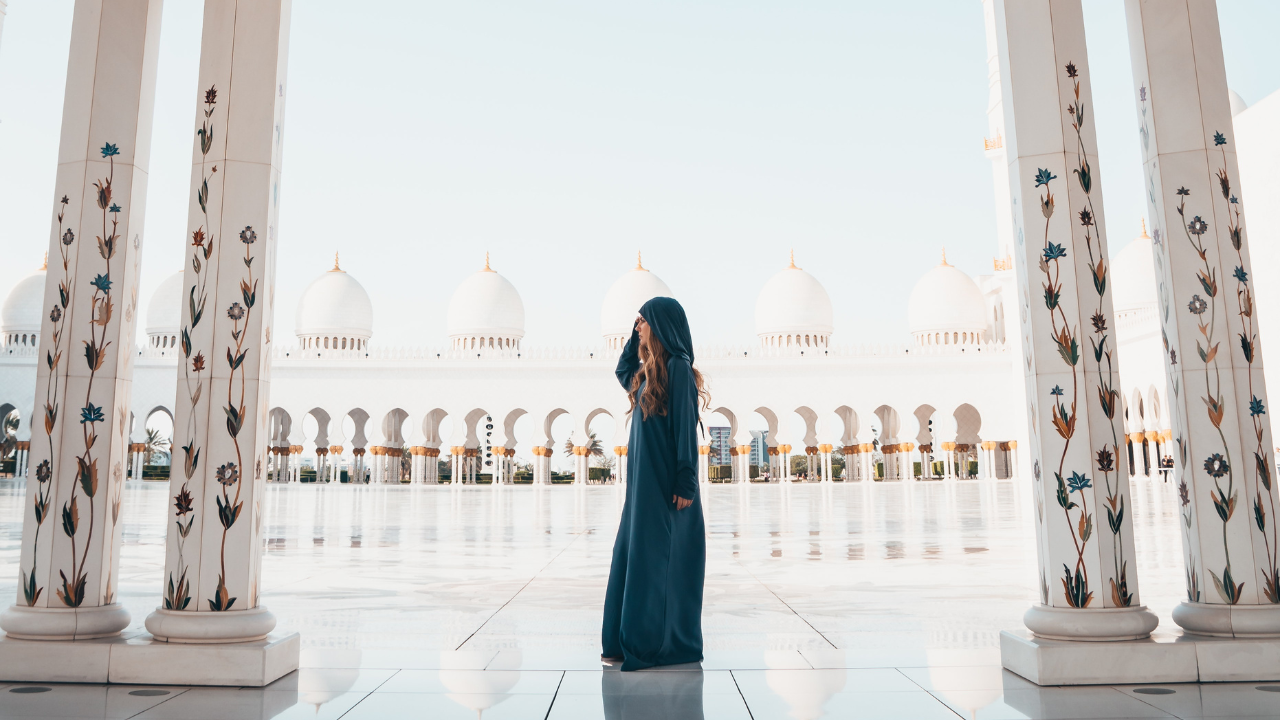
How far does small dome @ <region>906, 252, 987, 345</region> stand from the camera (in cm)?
2723

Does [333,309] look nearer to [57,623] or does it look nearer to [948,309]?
[948,309]

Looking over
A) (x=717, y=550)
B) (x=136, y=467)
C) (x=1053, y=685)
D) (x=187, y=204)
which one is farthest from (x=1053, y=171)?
(x=136, y=467)

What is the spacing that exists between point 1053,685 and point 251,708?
198 cm

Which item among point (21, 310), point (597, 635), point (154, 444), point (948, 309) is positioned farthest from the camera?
point (154, 444)

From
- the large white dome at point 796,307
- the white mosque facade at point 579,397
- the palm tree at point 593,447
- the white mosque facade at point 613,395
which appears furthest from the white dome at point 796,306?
the palm tree at point 593,447

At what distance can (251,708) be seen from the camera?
7.05ft

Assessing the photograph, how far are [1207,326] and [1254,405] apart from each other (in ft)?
0.83

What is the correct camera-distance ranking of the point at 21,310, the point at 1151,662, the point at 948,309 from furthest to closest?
the point at 21,310 < the point at 948,309 < the point at 1151,662

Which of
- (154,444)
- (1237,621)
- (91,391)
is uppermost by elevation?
(154,444)

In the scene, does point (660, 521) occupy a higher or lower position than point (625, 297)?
lower

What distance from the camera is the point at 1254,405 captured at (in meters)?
2.56

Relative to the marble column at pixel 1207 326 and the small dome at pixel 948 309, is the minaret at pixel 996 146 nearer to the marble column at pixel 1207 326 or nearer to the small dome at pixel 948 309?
the small dome at pixel 948 309

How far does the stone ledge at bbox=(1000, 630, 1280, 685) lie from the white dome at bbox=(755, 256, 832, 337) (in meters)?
25.3

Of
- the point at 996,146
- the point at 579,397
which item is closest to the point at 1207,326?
the point at 996,146
